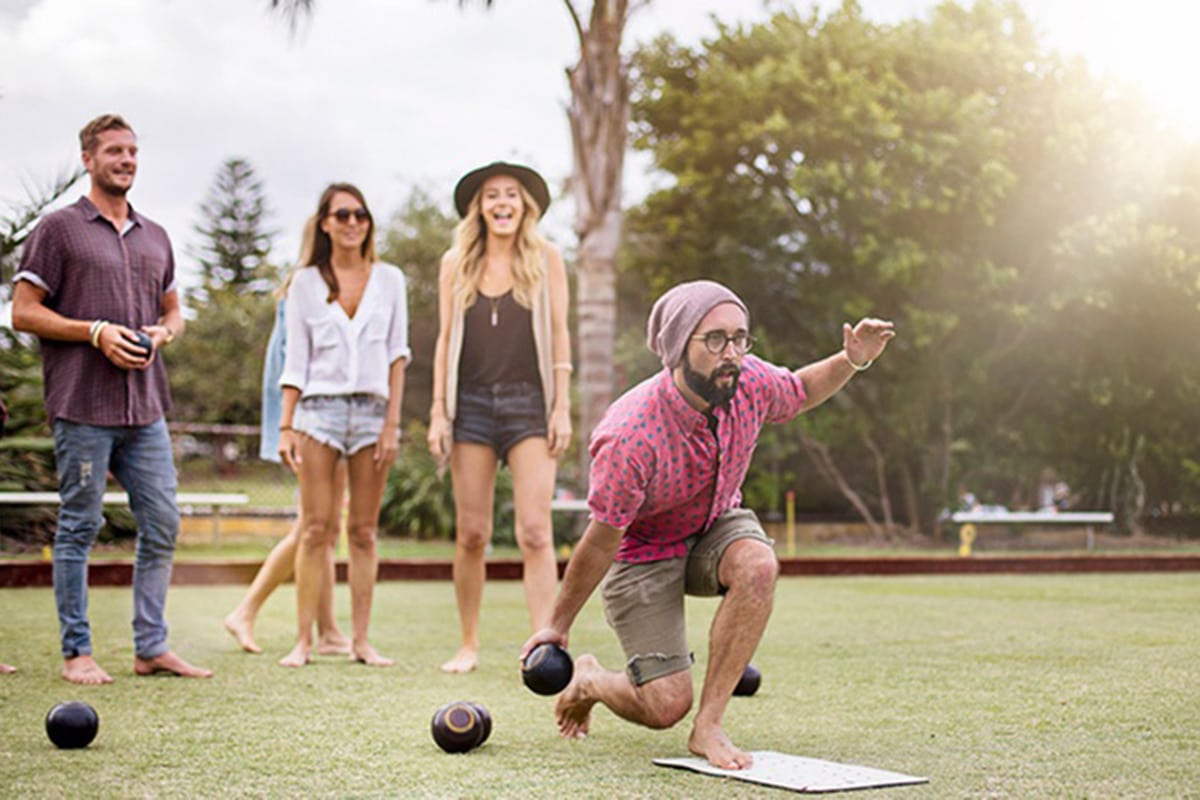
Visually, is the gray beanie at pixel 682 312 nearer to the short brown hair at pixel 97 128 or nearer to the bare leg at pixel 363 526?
the bare leg at pixel 363 526

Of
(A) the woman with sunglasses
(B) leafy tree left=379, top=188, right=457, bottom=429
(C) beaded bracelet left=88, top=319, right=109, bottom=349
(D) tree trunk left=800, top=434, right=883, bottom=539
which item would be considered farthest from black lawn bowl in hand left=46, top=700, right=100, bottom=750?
(B) leafy tree left=379, top=188, right=457, bottom=429

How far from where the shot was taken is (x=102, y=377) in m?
5.27

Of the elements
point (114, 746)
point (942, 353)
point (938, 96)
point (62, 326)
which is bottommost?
point (114, 746)

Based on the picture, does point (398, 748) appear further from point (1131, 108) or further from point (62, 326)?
point (1131, 108)

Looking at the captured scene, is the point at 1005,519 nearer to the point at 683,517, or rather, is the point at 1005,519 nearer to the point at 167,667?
the point at 167,667

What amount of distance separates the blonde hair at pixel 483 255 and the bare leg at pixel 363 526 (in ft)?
2.62

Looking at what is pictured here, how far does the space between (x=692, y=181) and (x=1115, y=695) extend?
1484cm

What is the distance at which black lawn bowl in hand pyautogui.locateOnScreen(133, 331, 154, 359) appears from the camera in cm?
524

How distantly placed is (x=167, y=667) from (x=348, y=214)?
1.98m

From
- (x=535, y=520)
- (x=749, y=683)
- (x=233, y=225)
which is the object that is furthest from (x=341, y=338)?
A: (x=233, y=225)

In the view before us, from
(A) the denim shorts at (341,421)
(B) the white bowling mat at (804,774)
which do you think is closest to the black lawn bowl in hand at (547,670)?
(B) the white bowling mat at (804,774)

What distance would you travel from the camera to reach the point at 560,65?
14320 mm

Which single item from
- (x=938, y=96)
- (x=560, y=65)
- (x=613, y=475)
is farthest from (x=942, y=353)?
(x=613, y=475)

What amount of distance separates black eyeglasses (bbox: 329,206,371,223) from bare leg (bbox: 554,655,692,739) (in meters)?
2.68
